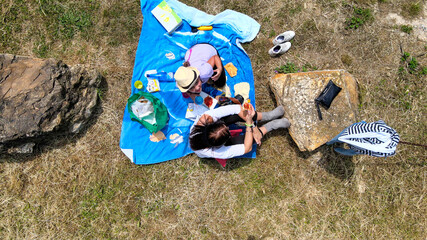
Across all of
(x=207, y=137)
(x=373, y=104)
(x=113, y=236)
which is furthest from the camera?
(x=373, y=104)

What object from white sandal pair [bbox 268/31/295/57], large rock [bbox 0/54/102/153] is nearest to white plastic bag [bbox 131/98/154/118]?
large rock [bbox 0/54/102/153]

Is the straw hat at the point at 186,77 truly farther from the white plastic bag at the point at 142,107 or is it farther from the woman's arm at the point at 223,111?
the white plastic bag at the point at 142,107

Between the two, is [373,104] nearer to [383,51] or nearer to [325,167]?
[383,51]

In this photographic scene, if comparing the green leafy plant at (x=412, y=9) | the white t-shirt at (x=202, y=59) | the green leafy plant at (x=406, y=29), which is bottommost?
the white t-shirt at (x=202, y=59)

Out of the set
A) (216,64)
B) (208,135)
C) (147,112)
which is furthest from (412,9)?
(147,112)

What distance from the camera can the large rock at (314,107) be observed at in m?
4.59

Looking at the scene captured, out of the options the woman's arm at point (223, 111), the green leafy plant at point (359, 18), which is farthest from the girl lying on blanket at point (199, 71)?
the green leafy plant at point (359, 18)

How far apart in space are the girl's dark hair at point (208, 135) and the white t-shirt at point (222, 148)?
0.89 feet

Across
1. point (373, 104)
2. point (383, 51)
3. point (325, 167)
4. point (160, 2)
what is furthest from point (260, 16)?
point (325, 167)

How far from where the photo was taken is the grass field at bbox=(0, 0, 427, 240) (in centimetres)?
495

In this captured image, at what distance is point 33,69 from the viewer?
4301mm

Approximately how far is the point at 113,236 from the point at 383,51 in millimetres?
7362

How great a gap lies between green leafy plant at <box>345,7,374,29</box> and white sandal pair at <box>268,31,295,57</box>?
1.43 metres

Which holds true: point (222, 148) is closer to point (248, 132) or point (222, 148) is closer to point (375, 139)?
point (248, 132)
